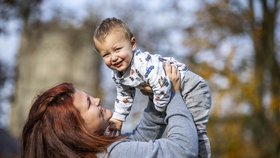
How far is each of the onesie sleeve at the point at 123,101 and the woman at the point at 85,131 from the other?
18 centimetres

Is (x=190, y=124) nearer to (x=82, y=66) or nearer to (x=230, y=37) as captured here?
(x=230, y=37)

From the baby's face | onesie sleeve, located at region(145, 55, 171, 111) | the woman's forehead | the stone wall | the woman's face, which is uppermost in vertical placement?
the baby's face

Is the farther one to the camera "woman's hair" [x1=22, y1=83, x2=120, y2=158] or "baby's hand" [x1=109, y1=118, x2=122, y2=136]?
"baby's hand" [x1=109, y1=118, x2=122, y2=136]

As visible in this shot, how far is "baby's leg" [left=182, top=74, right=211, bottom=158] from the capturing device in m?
3.43

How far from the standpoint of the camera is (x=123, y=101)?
3660 millimetres

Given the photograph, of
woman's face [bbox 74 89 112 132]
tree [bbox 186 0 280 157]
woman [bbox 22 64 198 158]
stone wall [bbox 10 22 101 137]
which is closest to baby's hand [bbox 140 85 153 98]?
woman [bbox 22 64 198 158]

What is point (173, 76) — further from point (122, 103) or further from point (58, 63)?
point (58, 63)

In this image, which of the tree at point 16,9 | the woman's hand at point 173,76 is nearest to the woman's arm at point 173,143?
the woman's hand at point 173,76

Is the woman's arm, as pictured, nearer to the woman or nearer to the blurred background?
the woman

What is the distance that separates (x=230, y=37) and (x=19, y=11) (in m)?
5.30

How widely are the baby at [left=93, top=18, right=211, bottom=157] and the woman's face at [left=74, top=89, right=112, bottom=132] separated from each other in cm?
19

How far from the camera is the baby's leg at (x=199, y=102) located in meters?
3.43

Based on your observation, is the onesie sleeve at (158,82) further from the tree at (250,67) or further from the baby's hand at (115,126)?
the tree at (250,67)

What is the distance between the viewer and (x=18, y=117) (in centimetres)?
2158
